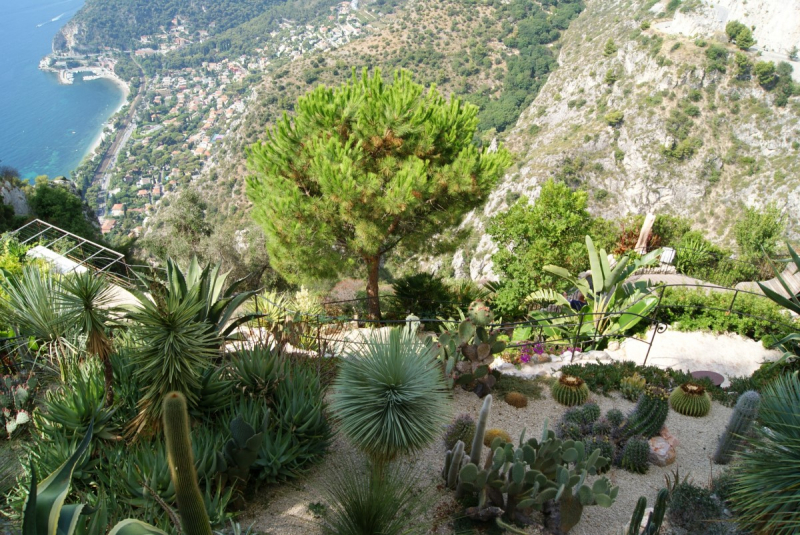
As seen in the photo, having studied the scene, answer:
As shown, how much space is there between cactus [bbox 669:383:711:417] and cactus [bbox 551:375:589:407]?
1.07 m

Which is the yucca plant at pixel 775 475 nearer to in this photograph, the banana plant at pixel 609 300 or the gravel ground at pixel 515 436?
the gravel ground at pixel 515 436

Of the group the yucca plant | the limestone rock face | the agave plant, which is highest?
the agave plant

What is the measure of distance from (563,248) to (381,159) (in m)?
4.37

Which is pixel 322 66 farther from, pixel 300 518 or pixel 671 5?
pixel 300 518

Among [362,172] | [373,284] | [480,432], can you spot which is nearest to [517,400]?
[480,432]

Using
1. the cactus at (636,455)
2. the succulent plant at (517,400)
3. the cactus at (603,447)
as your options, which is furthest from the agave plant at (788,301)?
the succulent plant at (517,400)

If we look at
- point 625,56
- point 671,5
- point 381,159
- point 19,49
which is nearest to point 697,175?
point 625,56

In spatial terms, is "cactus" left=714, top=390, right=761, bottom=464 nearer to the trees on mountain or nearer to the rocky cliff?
the trees on mountain

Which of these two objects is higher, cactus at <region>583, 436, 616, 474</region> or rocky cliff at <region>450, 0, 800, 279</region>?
rocky cliff at <region>450, 0, 800, 279</region>

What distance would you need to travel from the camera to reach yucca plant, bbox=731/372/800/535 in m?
3.22

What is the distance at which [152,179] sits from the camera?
84.5 metres

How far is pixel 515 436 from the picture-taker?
5320mm

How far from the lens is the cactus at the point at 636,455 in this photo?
4.71 m

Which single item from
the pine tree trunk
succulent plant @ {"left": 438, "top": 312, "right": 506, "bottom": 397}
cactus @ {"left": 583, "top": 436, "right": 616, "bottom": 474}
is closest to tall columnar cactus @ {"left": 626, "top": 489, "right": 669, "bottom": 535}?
cactus @ {"left": 583, "top": 436, "right": 616, "bottom": 474}
